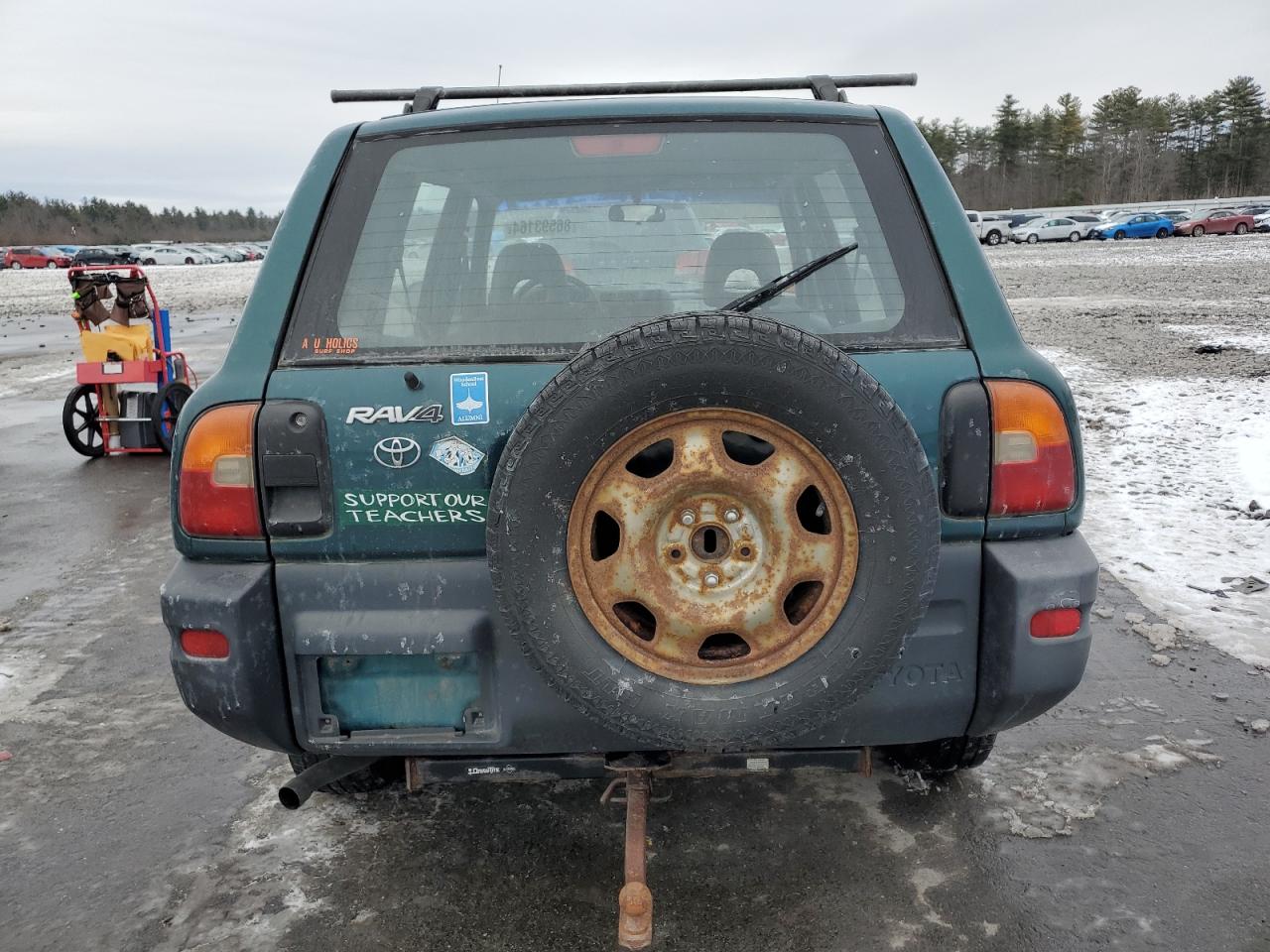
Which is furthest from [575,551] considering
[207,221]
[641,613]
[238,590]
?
[207,221]

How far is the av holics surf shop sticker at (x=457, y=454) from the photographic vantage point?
2.17 metres

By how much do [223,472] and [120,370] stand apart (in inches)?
270

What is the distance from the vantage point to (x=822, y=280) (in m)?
2.37

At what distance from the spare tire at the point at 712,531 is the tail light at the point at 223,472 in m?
0.64

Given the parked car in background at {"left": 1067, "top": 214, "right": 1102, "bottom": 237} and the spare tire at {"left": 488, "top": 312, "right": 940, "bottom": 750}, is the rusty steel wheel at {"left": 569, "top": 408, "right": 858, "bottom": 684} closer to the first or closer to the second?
the spare tire at {"left": 488, "top": 312, "right": 940, "bottom": 750}

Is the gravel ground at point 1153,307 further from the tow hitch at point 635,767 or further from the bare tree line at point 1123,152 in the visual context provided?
the bare tree line at point 1123,152

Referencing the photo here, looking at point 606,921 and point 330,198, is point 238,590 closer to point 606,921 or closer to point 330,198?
point 330,198

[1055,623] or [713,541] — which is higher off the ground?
[713,541]

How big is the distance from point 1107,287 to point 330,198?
22.9 metres

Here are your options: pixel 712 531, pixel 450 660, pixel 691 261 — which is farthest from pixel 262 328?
pixel 712 531

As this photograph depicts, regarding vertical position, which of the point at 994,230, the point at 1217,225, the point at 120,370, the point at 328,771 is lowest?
the point at 328,771

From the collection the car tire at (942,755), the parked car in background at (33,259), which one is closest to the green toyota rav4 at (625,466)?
the car tire at (942,755)

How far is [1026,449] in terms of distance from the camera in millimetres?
2215

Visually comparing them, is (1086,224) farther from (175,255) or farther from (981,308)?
(175,255)
